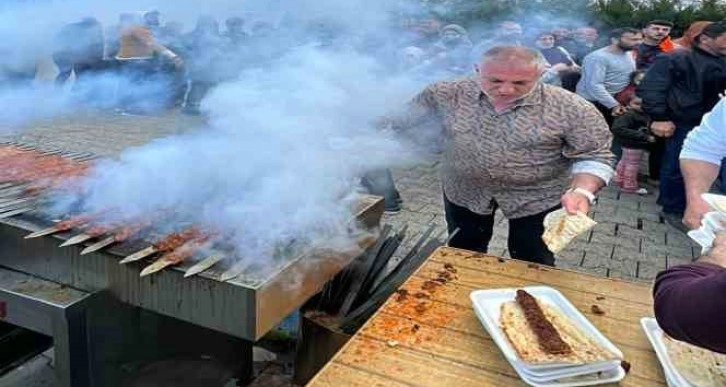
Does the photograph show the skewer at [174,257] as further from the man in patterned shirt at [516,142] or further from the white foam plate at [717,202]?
the white foam plate at [717,202]

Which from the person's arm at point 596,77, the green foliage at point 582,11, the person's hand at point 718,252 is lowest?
the person's arm at point 596,77

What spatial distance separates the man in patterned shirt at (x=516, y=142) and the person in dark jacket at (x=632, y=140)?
12.1 ft

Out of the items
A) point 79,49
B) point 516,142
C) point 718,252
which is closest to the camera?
point 718,252

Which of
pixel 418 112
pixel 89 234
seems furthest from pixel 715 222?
pixel 89 234

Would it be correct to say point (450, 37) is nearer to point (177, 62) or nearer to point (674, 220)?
point (177, 62)

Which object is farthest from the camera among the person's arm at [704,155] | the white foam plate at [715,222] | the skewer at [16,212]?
the person's arm at [704,155]

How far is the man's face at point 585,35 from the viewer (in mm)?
6801

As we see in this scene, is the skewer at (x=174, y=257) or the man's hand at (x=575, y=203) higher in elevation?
the man's hand at (x=575, y=203)

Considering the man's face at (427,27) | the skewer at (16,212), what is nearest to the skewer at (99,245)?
the skewer at (16,212)

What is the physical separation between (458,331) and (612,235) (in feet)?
12.6

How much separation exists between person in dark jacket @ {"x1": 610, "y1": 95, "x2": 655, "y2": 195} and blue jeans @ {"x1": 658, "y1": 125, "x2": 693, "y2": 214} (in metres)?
0.48

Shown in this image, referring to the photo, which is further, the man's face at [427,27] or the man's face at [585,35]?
the man's face at [585,35]

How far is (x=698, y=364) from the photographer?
1.51 m

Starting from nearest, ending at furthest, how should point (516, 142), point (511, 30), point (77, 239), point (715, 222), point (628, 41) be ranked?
point (715, 222)
point (77, 239)
point (516, 142)
point (511, 30)
point (628, 41)
